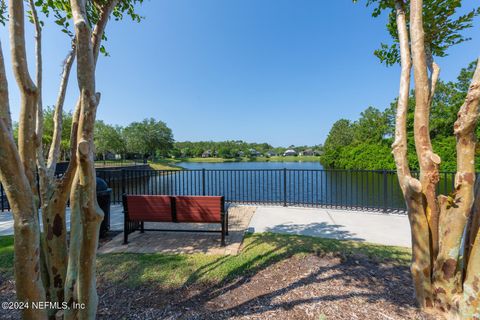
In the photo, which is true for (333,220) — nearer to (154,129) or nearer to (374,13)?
(374,13)

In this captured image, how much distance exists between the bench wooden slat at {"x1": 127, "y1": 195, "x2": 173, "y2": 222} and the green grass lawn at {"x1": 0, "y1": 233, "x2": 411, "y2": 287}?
0.65m

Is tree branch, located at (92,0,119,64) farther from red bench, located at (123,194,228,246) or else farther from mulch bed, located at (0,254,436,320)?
mulch bed, located at (0,254,436,320)

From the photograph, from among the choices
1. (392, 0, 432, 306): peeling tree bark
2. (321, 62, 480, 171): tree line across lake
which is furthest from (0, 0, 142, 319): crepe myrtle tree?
(321, 62, 480, 171): tree line across lake

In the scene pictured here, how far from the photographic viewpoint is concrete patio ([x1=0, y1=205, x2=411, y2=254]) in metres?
3.90

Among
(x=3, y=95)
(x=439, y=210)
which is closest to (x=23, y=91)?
(x=3, y=95)

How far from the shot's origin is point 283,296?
2.43 m

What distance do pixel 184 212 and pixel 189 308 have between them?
1750mm

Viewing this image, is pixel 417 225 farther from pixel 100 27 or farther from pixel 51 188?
pixel 100 27

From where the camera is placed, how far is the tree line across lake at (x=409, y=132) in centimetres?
1872

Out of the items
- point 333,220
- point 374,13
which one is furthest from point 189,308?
point 374,13

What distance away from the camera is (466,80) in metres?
20.8

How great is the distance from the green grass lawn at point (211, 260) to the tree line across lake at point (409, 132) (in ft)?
32.8

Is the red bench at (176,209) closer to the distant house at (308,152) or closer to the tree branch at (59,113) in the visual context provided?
the tree branch at (59,113)

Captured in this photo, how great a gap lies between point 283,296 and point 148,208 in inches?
106
